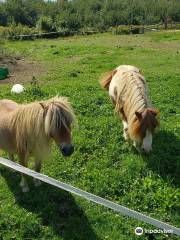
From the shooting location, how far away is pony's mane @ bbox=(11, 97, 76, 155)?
498cm

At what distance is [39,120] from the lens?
5.19 metres

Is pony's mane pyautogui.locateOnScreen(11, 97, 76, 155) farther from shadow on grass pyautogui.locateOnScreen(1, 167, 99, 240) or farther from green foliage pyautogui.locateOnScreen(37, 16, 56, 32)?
green foliage pyautogui.locateOnScreen(37, 16, 56, 32)

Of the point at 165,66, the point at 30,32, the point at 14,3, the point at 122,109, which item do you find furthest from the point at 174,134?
the point at 14,3

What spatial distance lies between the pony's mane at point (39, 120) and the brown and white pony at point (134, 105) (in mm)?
1597

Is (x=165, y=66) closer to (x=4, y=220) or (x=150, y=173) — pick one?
(x=150, y=173)

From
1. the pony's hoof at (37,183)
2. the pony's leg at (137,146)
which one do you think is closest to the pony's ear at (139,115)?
the pony's leg at (137,146)

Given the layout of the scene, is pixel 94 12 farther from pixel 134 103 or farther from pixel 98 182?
pixel 98 182

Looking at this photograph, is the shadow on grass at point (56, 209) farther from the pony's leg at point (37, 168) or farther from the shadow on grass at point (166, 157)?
the shadow on grass at point (166, 157)

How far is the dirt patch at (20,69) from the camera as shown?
Answer: 1304 cm

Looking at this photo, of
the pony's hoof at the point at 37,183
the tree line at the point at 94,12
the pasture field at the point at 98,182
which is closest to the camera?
the pasture field at the point at 98,182

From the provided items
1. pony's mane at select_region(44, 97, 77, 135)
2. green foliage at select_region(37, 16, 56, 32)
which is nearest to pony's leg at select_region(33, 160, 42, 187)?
pony's mane at select_region(44, 97, 77, 135)

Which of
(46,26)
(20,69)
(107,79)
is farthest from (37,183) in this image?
(46,26)

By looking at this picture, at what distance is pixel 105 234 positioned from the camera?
4918 millimetres

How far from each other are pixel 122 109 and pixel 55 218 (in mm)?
2953
